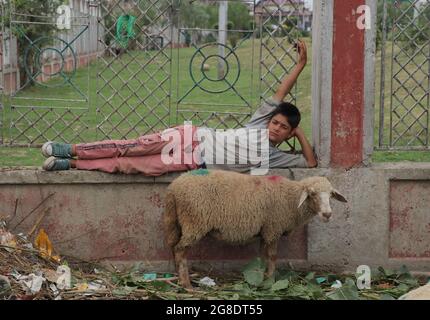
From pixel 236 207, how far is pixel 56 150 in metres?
1.64

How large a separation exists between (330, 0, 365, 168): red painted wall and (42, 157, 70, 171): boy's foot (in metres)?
2.35

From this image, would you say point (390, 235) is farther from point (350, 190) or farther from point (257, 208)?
point (257, 208)

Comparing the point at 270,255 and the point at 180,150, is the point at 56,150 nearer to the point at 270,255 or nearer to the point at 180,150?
the point at 180,150

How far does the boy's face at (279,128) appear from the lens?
6770 millimetres

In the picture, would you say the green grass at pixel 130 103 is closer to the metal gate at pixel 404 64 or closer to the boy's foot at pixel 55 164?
the boy's foot at pixel 55 164

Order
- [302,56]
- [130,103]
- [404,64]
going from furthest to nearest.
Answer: [130,103]
[404,64]
[302,56]

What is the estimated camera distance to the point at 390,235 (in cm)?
696

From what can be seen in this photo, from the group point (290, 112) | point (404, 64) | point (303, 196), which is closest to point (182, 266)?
point (303, 196)

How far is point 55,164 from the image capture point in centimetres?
662

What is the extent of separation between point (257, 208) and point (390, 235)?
1382 millimetres

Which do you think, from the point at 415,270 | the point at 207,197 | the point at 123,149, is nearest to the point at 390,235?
the point at 415,270

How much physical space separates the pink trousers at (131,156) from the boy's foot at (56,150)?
3.4 inches

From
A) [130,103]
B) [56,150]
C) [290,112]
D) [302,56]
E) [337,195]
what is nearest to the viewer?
[337,195]

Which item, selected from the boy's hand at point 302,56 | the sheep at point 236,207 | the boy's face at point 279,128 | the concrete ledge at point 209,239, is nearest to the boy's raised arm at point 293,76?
the boy's hand at point 302,56
